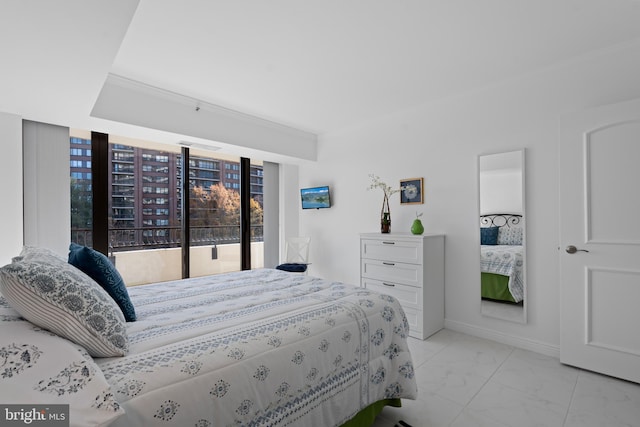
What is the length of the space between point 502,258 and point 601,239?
33.3 inches

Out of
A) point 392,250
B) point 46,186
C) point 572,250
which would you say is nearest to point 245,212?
point 46,186

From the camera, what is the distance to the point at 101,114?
9.43 feet

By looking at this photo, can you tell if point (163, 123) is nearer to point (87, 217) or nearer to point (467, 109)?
point (87, 217)

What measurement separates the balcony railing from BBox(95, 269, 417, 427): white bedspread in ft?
8.05

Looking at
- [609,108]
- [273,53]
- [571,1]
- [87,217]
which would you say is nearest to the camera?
[571,1]

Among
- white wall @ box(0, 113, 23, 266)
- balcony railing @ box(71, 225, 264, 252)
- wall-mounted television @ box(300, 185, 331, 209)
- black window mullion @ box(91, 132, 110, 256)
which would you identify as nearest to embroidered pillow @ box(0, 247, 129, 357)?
white wall @ box(0, 113, 23, 266)

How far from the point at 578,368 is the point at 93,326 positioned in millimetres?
3344

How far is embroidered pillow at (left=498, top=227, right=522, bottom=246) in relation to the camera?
9.91 ft

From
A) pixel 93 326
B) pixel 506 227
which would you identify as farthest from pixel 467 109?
pixel 93 326

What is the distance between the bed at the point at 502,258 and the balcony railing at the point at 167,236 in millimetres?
3418

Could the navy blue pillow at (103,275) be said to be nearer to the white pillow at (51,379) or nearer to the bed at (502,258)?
the white pillow at (51,379)

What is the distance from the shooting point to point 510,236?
3068 millimetres

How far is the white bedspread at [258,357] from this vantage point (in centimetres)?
107
